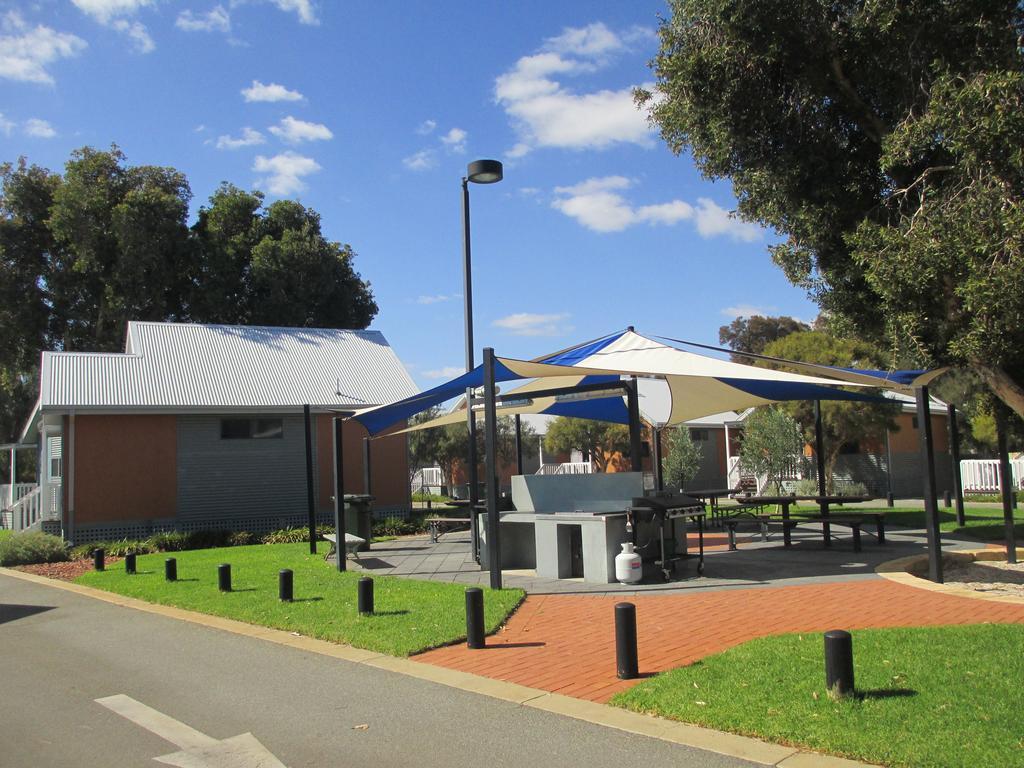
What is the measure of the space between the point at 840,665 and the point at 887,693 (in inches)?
15.4

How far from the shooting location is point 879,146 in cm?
1245

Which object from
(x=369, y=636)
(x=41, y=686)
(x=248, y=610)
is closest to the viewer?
(x=41, y=686)

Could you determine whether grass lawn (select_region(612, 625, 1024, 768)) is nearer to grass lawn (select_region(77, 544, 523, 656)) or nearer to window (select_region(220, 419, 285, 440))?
grass lawn (select_region(77, 544, 523, 656))

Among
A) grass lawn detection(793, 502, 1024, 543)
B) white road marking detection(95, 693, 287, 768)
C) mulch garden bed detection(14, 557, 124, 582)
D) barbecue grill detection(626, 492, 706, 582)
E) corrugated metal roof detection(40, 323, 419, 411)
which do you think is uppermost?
corrugated metal roof detection(40, 323, 419, 411)

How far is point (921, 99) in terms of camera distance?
1109 centimetres

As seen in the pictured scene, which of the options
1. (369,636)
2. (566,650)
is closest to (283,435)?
(369,636)

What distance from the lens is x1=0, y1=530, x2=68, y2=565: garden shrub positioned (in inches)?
696

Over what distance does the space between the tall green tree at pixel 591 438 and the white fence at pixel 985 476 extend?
12735 mm

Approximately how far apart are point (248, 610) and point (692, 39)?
980 cm

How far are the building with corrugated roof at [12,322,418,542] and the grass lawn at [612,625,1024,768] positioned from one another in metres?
13.9

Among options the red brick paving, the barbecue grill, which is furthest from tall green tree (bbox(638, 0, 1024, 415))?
the barbecue grill

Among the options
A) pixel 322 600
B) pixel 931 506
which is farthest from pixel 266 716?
pixel 931 506

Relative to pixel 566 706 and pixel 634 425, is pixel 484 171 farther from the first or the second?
pixel 566 706

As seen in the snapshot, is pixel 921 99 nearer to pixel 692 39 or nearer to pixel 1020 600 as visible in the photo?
pixel 692 39
